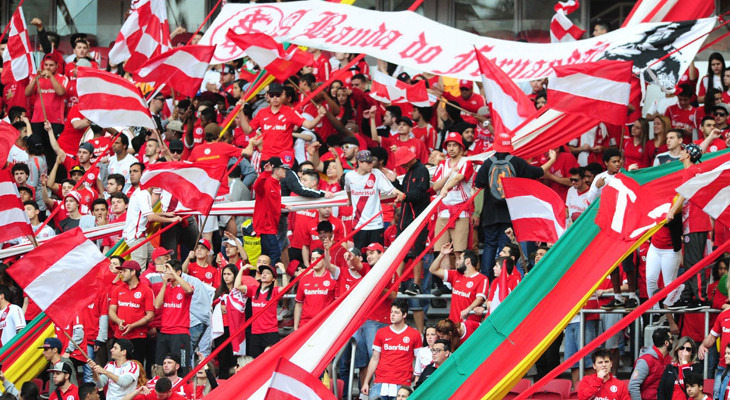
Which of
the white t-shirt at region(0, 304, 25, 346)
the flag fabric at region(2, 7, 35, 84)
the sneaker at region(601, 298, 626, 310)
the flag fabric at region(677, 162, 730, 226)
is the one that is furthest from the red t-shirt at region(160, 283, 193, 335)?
the flag fabric at region(677, 162, 730, 226)

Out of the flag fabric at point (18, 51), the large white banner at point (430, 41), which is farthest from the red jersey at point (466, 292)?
the flag fabric at point (18, 51)

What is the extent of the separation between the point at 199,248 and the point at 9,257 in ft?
7.73

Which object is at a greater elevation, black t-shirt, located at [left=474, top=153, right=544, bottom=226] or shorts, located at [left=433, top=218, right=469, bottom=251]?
black t-shirt, located at [left=474, top=153, right=544, bottom=226]

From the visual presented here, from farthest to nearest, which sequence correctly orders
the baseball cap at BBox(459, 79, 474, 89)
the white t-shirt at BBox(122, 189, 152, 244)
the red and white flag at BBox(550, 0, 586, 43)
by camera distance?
the baseball cap at BBox(459, 79, 474, 89) < the red and white flag at BBox(550, 0, 586, 43) < the white t-shirt at BBox(122, 189, 152, 244)

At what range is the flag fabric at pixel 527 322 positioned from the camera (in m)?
11.7

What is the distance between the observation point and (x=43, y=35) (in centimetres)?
2384

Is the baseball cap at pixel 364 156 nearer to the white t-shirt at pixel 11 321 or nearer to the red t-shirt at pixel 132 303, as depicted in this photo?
the red t-shirt at pixel 132 303

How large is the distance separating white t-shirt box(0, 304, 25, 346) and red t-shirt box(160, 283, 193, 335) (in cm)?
170

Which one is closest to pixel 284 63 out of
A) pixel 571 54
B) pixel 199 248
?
pixel 199 248

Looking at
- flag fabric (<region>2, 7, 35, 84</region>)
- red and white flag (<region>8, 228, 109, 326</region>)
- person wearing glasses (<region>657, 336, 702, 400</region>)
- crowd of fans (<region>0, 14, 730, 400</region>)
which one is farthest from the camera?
flag fabric (<region>2, 7, 35, 84</region>)

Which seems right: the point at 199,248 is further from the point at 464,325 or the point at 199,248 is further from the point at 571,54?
the point at 571,54

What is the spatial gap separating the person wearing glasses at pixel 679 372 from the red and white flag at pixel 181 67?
6.55 m

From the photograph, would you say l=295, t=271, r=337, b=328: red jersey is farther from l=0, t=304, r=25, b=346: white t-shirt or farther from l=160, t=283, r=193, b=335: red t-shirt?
l=0, t=304, r=25, b=346: white t-shirt

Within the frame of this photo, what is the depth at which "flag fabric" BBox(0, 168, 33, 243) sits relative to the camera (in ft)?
49.6
